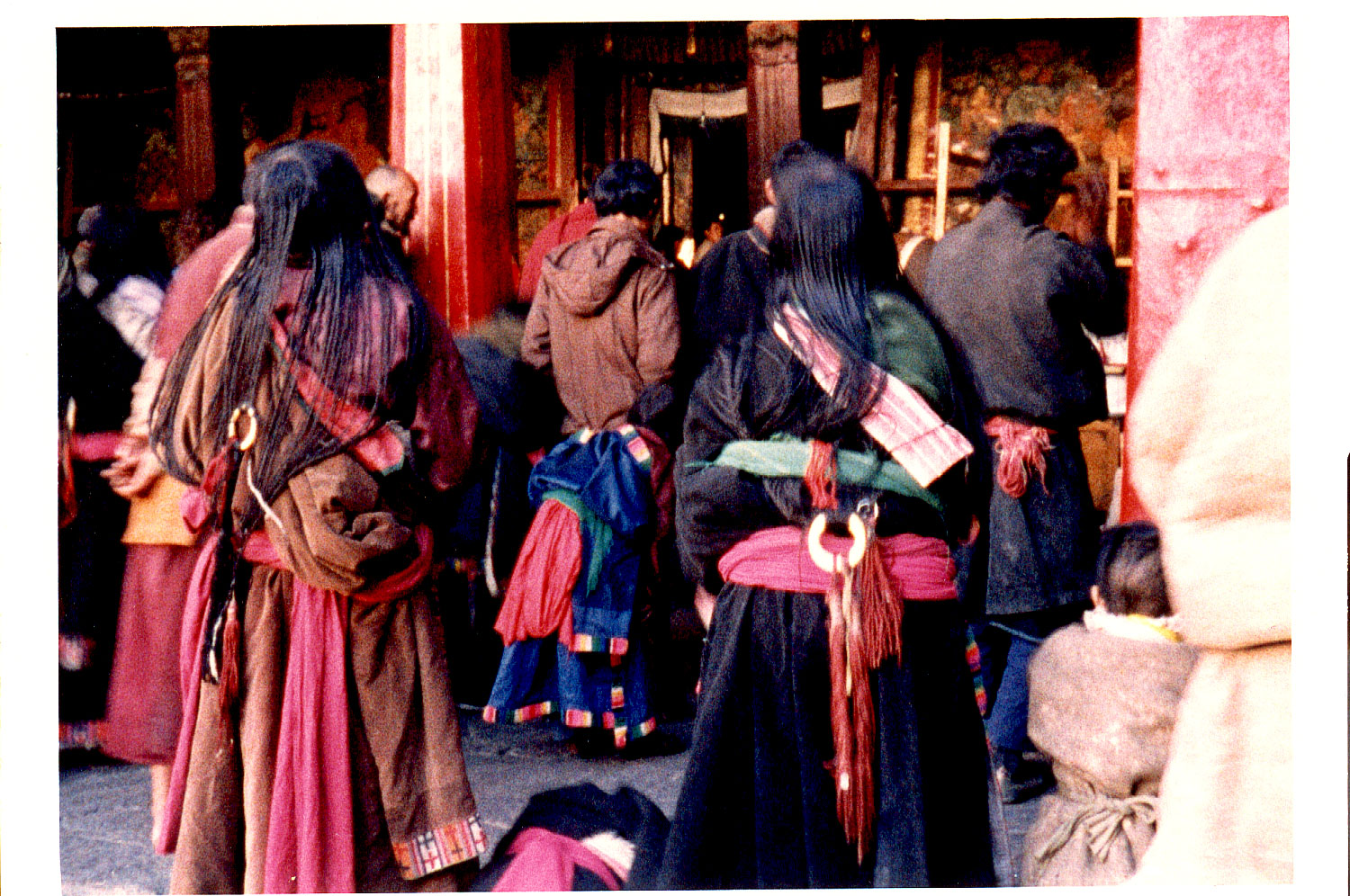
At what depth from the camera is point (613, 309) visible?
4500 mm

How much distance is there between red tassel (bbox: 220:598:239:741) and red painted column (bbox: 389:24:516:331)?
5.56 feet

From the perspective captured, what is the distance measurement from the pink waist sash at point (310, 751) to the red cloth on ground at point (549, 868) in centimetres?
36

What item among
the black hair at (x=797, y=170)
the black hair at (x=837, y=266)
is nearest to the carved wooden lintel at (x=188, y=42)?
the black hair at (x=797, y=170)

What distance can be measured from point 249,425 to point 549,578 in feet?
4.94

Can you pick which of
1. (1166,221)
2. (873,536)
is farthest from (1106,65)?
(873,536)

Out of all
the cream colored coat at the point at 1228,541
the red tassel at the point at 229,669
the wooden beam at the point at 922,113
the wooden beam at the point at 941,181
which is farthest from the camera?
the wooden beam at the point at 922,113

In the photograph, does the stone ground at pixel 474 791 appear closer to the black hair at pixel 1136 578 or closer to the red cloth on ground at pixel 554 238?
the black hair at pixel 1136 578

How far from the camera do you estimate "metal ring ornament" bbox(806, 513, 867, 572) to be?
3.01 metres

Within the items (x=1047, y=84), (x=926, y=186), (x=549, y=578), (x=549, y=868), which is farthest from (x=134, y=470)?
(x=1047, y=84)

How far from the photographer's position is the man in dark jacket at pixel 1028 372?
418cm

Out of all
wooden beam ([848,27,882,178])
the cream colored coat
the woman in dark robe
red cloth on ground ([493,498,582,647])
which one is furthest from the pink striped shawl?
wooden beam ([848,27,882,178])

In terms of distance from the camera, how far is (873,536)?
303cm

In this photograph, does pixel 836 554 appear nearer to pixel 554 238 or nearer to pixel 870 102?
pixel 554 238
